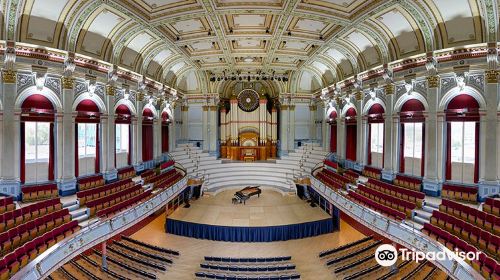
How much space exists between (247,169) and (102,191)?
35.5 ft

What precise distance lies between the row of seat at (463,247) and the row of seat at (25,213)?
12122 millimetres

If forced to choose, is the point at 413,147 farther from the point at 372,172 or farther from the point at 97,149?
the point at 97,149

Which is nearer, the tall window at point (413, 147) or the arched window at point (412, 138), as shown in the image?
the arched window at point (412, 138)

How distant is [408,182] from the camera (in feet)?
37.0

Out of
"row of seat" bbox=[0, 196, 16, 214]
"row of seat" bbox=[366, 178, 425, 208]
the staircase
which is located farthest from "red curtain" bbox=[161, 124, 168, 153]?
"row of seat" bbox=[366, 178, 425, 208]

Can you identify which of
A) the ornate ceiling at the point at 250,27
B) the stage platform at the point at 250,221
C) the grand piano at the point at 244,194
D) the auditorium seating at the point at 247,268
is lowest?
the auditorium seating at the point at 247,268

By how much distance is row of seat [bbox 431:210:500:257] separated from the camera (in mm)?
6410

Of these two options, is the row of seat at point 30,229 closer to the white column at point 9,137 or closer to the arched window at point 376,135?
the white column at point 9,137

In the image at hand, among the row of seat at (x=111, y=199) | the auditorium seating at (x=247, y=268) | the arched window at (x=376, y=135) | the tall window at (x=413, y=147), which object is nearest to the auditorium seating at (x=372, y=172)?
the arched window at (x=376, y=135)

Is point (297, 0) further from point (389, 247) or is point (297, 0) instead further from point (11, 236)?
point (11, 236)

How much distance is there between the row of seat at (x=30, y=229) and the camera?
644cm

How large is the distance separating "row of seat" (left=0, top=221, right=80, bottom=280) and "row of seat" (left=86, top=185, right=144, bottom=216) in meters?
1.33

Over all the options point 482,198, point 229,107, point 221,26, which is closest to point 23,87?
point 221,26

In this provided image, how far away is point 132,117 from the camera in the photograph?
14320 mm
